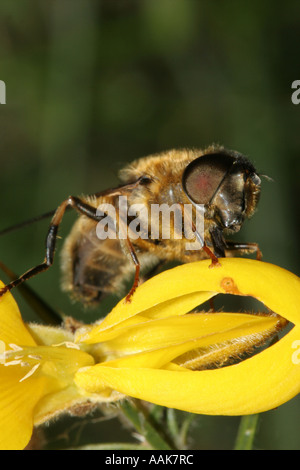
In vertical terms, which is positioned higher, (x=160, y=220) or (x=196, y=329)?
(x=160, y=220)

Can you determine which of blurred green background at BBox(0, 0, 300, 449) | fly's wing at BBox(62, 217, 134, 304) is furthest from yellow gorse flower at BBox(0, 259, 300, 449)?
blurred green background at BBox(0, 0, 300, 449)

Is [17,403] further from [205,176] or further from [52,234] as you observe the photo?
[205,176]

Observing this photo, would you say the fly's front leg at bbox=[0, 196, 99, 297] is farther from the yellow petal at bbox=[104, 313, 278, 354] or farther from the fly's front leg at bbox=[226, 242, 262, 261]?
the fly's front leg at bbox=[226, 242, 262, 261]

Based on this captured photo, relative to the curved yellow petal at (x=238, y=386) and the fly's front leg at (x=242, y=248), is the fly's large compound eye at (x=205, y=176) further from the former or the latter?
the curved yellow petal at (x=238, y=386)

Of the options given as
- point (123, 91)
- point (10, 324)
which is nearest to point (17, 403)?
point (10, 324)

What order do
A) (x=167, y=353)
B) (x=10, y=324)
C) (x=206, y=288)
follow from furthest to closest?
(x=10, y=324), (x=167, y=353), (x=206, y=288)

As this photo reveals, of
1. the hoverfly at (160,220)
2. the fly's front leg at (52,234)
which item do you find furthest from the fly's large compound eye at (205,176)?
the fly's front leg at (52,234)
